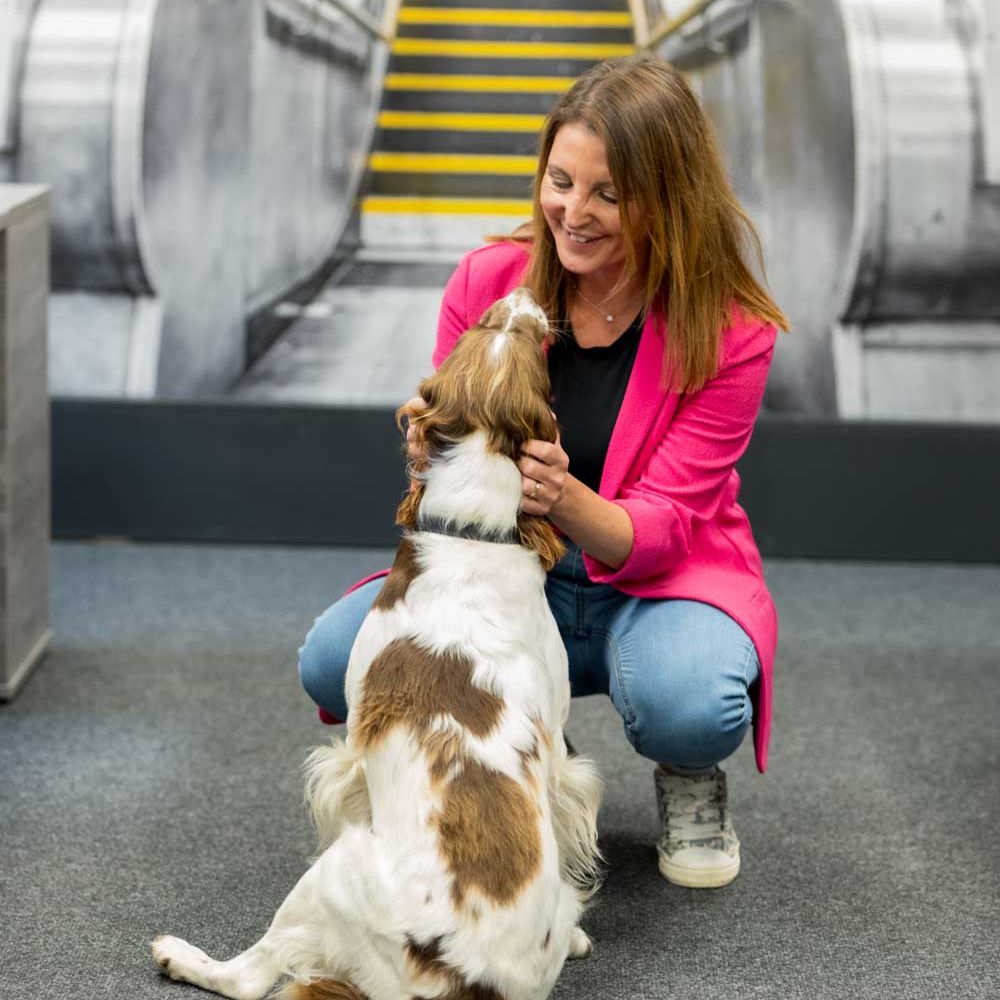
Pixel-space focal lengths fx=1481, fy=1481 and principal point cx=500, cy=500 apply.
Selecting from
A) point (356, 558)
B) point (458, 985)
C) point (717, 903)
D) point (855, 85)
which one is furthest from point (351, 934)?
point (855, 85)

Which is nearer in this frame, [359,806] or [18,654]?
[359,806]

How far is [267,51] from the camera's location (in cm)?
406

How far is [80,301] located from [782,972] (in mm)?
2795

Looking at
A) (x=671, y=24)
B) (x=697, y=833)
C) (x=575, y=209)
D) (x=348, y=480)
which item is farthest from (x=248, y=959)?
(x=671, y=24)

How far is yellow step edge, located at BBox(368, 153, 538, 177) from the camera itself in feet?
13.6

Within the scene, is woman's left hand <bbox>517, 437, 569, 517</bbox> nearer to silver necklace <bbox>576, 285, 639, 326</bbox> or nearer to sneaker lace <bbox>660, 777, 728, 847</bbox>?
silver necklace <bbox>576, 285, 639, 326</bbox>

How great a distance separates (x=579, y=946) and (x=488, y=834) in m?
0.50

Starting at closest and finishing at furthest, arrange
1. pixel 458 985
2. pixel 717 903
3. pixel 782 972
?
1. pixel 458 985
2. pixel 782 972
3. pixel 717 903

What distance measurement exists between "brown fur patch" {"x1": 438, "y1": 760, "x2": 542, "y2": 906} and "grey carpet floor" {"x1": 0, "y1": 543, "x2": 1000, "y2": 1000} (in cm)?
Answer: 41

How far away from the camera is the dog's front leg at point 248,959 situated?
182cm

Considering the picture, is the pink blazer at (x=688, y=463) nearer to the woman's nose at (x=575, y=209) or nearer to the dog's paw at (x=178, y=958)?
the woman's nose at (x=575, y=209)

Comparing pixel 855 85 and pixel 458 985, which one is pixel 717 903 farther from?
pixel 855 85

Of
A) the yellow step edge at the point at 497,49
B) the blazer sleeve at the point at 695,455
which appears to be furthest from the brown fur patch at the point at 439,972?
the yellow step edge at the point at 497,49

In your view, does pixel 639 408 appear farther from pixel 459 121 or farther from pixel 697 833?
pixel 459 121
